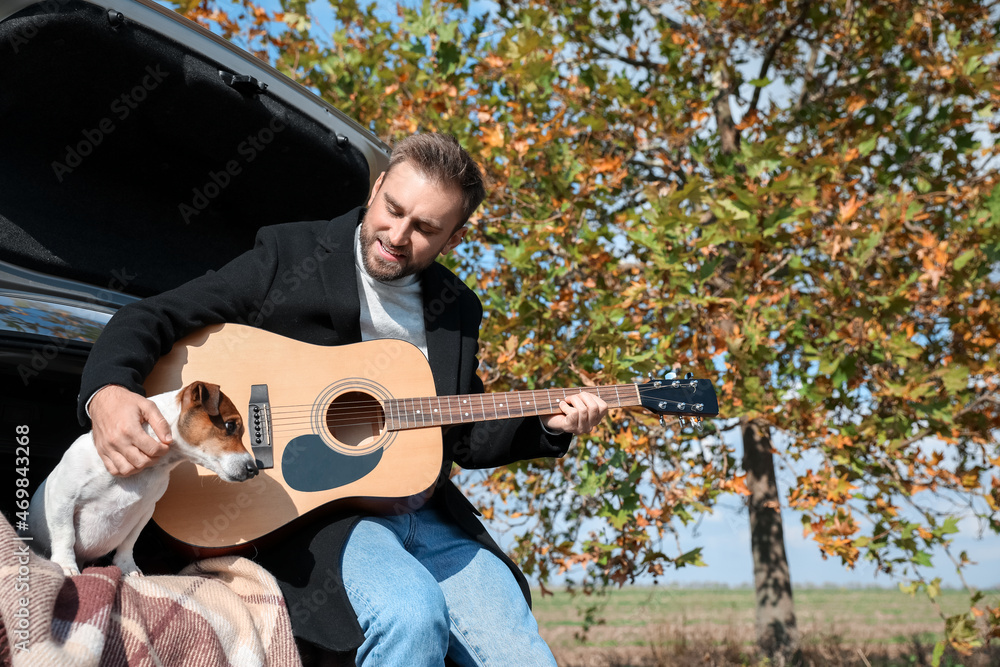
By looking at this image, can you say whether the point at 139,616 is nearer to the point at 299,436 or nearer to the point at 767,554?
the point at 299,436

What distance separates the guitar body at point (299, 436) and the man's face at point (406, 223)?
0.25m

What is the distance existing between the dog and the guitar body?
0.41ft

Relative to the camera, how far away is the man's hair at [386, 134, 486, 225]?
6.72ft

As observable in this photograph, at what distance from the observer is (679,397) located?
7.16 ft

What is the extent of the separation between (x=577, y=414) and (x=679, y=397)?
14.3 inches

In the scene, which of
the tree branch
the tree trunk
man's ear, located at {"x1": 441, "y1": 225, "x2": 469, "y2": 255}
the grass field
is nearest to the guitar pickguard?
man's ear, located at {"x1": 441, "y1": 225, "x2": 469, "y2": 255}

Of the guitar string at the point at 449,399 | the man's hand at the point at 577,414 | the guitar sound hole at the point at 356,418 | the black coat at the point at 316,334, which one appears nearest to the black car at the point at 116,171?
the black coat at the point at 316,334

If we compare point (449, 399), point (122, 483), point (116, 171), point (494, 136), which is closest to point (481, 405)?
point (449, 399)

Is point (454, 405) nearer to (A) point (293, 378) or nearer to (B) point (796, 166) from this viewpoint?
(A) point (293, 378)

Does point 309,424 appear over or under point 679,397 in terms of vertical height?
under

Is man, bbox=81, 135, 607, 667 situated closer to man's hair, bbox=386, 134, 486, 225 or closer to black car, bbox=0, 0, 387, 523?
man's hair, bbox=386, 134, 486, 225

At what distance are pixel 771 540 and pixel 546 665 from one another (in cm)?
424

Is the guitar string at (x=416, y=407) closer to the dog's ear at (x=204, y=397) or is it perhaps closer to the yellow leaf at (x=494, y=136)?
the dog's ear at (x=204, y=397)

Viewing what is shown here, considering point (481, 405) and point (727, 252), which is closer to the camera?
point (481, 405)
